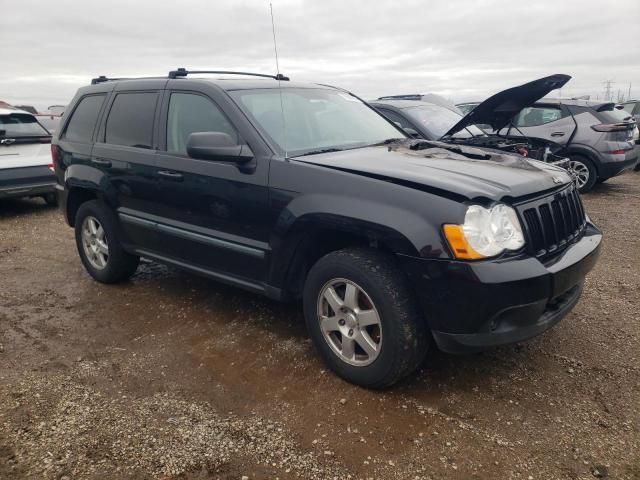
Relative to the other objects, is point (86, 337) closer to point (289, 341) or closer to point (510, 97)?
point (289, 341)

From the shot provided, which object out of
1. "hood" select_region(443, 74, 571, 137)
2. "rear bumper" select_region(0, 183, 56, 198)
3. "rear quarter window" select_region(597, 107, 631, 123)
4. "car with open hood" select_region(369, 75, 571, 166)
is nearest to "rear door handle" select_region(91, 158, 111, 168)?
"car with open hood" select_region(369, 75, 571, 166)

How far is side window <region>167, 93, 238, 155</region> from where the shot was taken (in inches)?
141

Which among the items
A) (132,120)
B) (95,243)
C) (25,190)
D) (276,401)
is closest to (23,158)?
(25,190)

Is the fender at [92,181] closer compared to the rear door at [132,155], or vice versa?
the rear door at [132,155]

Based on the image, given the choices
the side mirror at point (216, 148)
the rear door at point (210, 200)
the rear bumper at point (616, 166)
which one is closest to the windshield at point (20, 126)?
the rear door at point (210, 200)

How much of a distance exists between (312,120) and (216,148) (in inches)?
33.8

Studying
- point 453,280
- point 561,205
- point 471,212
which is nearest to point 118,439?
point 453,280

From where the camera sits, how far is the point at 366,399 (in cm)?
291

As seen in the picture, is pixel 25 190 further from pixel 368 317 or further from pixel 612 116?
pixel 612 116

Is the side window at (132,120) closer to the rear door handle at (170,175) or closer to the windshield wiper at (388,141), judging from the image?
the rear door handle at (170,175)

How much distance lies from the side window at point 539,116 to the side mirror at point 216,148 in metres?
7.00

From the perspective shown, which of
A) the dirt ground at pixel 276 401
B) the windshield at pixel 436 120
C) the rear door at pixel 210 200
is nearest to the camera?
the dirt ground at pixel 276 401

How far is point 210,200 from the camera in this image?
11.6 ft

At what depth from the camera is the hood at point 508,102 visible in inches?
197
